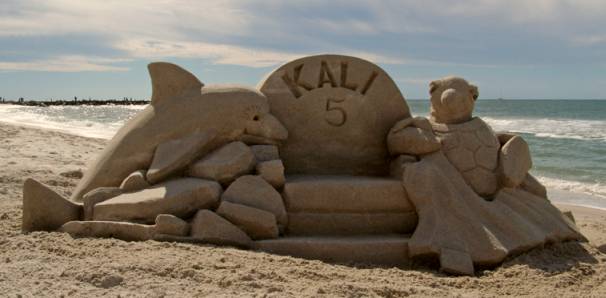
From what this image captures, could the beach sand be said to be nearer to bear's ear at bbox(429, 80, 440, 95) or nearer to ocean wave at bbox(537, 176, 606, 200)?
bear's ear at bbox(429, 80, 440, 95)

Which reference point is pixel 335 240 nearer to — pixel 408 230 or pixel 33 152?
pixel 408 230

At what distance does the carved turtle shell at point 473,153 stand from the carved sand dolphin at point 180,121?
1.25 meters

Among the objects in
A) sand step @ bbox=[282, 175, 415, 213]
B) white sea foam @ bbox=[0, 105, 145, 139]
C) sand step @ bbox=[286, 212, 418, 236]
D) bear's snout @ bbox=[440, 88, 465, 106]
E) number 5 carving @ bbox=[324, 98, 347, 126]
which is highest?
bear's snout @ bbox=[440, 88, 465, 106]

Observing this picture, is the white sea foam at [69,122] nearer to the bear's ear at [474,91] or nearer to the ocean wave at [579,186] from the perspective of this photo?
the ocean wave at [579,186]

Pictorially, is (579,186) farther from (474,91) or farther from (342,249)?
(342,249)

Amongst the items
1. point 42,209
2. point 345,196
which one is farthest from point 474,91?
point 42,209

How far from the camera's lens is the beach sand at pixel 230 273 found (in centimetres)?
315

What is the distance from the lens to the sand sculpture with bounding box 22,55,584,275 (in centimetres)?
405

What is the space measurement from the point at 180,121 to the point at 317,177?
1.11 metres

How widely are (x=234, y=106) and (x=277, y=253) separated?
3.92ft

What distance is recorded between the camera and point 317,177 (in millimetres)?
4633

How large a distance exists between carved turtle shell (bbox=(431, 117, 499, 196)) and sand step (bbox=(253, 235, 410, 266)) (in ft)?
2.74

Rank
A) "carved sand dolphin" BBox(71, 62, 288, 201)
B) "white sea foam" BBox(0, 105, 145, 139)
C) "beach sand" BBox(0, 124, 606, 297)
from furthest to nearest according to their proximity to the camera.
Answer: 1. "white sea foam" BBox(0, 105, 145, 139)
2. "carved sand dolphin" BBox(71, 62, 288, 201)
3. "beach sand" BBox(0, 124, 606, 297)

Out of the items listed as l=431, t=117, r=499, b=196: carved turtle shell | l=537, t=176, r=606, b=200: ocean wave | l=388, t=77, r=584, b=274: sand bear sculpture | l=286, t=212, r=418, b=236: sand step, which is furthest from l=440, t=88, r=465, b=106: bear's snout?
l=537, t=176, r=606, b=200: ocean wave
